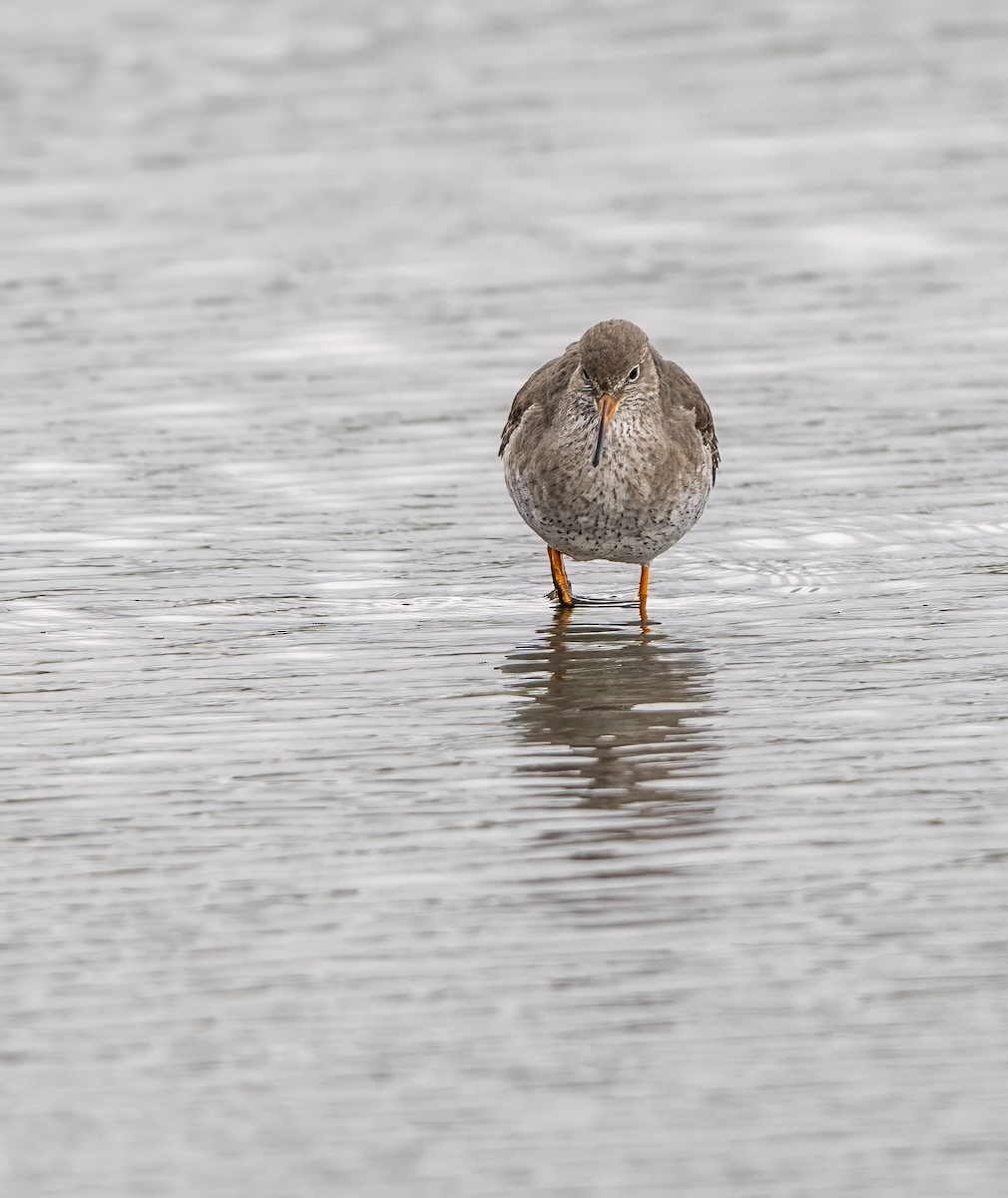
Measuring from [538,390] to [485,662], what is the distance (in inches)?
72.1

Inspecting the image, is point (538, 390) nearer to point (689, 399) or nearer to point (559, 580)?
point (689, 399)

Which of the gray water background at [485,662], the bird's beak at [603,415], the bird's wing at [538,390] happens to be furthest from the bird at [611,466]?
the gray water background at [485,662]

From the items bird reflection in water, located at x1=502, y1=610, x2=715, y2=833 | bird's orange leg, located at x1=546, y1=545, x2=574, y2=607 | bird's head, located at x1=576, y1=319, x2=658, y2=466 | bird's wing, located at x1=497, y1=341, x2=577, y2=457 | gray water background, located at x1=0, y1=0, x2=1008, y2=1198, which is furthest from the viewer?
bird's wing, located at x1=497, y1=341, x2=577, y2=457

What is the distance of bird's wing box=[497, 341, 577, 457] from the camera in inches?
428

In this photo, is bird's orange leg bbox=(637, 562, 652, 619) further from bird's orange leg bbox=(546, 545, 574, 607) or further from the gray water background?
bird's orange leg bbox=(546, 545, 574, 607)

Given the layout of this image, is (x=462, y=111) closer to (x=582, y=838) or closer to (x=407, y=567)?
(x=407, y=567)

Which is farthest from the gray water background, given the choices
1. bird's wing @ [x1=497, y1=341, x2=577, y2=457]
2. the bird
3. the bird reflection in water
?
bird's wing @ [x1=497, y1=341, x2=577, y2=457]

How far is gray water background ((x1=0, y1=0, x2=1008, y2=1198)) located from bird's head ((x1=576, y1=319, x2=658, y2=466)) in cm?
95

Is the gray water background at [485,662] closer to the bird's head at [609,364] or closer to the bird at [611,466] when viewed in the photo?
the bird at [611,466]

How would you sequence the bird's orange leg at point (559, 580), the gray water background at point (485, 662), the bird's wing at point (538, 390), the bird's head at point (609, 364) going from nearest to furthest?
the gray water background at point (485, 662) < the bird's head at point (609, 364) < the bird's orange leg at point (559, 580) < the bird's wing at point (538, 390)

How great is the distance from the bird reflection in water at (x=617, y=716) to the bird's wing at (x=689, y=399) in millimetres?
1184

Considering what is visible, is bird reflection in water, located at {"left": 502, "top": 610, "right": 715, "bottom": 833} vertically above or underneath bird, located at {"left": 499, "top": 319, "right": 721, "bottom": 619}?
underneath

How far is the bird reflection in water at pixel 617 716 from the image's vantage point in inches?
313

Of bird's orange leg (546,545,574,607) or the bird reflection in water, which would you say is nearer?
the bird reflection in water
